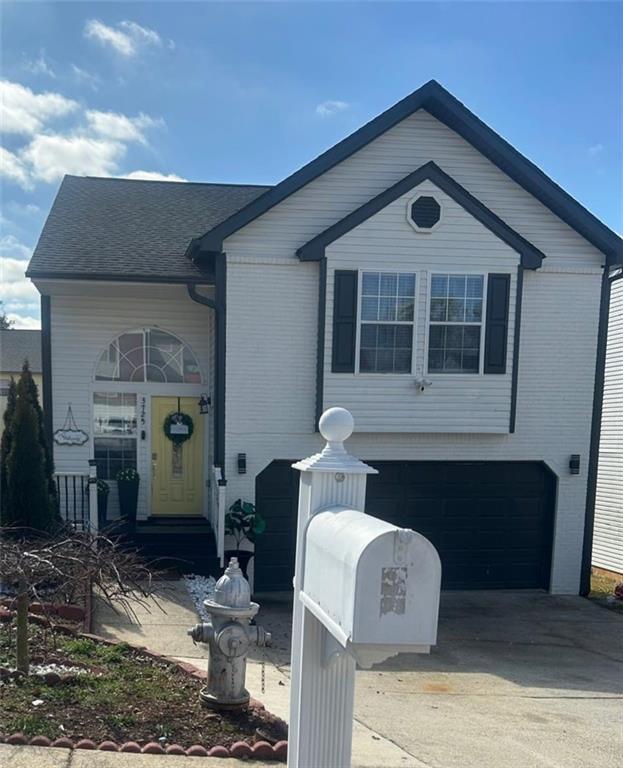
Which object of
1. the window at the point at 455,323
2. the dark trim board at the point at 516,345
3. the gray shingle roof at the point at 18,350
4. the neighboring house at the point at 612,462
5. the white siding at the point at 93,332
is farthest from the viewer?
the gray shingle roof at the point at 18,350

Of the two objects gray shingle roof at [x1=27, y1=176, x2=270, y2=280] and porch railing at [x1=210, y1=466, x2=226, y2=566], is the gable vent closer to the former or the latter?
gray shingle roof at [x1=27, y1=176, x2=270, y2=280]

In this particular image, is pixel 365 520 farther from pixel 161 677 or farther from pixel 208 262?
pixel 208 262

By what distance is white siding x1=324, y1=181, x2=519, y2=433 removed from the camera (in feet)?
28.0

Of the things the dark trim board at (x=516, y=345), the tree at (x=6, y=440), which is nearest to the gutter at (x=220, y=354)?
the tree at (x=6, y=440)

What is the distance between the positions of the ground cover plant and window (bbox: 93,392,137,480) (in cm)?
538

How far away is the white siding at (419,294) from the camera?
8.54 meters

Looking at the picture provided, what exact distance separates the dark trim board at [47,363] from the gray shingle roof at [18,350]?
63.5 ft

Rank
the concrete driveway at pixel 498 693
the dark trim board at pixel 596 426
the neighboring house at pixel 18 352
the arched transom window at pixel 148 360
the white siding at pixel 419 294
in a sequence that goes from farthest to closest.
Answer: the neighboring house at pixel 18 352 → the arched transom window at pixel 148 360 → the dark trim board at pixel 596 426 → the white siding at pixel 419 294 → the concrete driveway at pixel 498 693

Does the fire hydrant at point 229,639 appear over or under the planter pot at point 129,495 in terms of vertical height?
over

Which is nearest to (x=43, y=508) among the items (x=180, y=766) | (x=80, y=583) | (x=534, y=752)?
(x=80, y=583)

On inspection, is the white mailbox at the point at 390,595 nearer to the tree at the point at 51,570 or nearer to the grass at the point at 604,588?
the tree at the point at 51,570

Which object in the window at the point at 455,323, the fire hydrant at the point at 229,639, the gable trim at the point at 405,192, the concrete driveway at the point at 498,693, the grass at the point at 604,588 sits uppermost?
the gable trim at the point at 405,192

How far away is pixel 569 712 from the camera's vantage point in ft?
16.9

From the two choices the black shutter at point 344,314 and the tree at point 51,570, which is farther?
the black shutter at point 344,314
